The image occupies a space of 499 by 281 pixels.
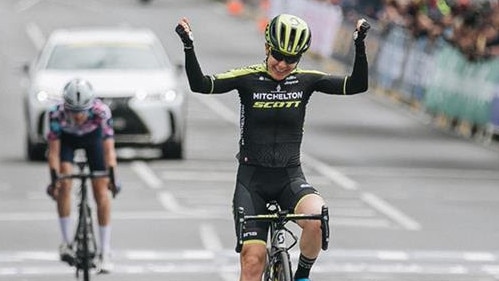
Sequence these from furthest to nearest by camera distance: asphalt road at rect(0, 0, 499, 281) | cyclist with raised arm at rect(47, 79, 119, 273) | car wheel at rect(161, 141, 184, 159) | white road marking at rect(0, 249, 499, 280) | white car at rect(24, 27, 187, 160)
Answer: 1. car wheel at rect(161, 141, 184, 159)
2. white car at rect(24, 27, 187, 160)
3. asphalt road at rect(0, 0, 499, 281)
4. white road marking at rect(0, 249, 499, 280)
5. cyclist with raised arm at rect(47, 79, 119, 273)

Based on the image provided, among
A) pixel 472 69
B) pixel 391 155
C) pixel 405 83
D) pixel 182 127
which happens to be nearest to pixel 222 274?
pixel 182 127

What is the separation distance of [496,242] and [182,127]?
811 cm

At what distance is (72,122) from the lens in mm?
14898

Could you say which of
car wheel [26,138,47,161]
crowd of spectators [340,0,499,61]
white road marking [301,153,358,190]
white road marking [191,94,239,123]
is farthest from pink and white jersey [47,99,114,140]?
white road marking [191,94,239,123]

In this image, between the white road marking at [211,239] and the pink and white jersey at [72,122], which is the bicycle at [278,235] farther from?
the white road marking at [211,239]

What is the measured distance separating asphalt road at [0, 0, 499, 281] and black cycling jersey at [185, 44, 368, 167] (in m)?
4.99

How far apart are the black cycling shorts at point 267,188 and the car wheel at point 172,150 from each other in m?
15.5

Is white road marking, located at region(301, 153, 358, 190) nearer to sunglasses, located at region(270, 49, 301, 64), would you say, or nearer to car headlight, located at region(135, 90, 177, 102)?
car headlight, located at region(135, 90, 177, 102)

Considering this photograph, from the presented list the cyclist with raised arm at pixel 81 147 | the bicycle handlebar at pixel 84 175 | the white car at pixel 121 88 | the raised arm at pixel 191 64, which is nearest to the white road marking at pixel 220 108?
the white car at pixel 121 88

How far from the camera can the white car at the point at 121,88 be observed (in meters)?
26.0

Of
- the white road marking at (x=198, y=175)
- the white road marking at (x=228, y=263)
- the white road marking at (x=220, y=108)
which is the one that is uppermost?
the white road marking at (x=228, y=263)

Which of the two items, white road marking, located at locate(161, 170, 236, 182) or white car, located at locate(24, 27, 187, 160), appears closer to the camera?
white road marking, located at locate(161, 170, 236, 182)

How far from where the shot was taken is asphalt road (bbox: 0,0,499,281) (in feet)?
56.1

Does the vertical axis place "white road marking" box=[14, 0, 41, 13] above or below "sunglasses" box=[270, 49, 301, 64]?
below
